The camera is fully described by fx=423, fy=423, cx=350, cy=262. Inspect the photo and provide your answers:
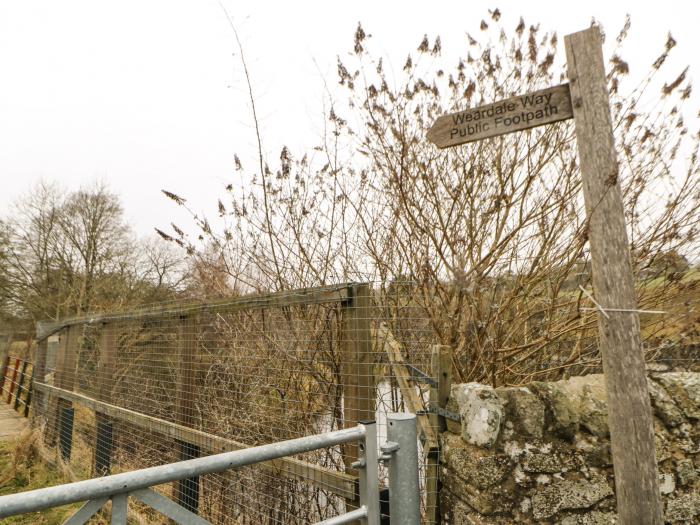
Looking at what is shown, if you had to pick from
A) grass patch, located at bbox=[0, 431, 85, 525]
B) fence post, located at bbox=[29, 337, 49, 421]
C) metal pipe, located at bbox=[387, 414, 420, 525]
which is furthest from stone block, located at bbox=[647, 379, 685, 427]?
fence post, located at bbox=[29, 337, 49, 421]

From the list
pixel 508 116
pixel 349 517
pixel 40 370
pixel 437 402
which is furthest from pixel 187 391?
pixel 40 370

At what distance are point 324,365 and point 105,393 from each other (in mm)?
3388

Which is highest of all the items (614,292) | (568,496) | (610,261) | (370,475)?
(610,261)

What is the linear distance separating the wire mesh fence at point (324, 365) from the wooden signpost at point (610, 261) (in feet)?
1.28

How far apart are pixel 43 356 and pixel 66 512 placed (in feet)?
11.7

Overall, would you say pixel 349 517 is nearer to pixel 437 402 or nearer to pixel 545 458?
pixel 437 402

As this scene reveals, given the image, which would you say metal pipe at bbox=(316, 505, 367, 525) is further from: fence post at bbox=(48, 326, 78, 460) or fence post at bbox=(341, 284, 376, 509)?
fence post at bbox=(48, 326, 78, 460)

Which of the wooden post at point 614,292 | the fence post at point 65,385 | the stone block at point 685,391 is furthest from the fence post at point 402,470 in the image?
the fence post at point 65,385

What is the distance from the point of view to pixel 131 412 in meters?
4.27

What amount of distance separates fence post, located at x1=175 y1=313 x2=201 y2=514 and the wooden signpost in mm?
3028

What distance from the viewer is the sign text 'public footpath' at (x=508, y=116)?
1.97m

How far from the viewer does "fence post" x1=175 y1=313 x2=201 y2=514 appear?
144 inches

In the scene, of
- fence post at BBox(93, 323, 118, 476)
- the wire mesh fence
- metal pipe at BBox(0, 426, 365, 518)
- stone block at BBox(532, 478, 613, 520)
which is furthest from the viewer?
fence post at BBox(93, 323, 118, 476)

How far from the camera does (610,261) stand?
72.7 inches
